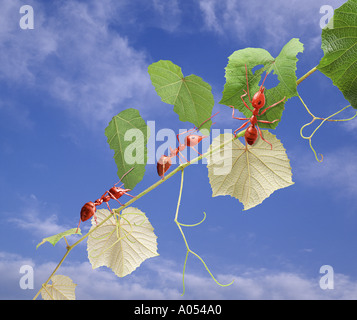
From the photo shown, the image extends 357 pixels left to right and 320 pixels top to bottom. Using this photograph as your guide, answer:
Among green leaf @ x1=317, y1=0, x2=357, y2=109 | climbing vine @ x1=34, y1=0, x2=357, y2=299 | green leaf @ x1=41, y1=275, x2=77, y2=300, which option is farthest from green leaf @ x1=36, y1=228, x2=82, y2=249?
green leaf @ x1=317, y1=0, x2=357, y2=109

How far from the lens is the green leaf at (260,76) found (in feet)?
2.90

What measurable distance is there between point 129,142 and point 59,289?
543 millimetres

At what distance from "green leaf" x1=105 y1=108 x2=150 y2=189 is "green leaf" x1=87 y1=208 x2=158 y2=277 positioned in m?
0.15

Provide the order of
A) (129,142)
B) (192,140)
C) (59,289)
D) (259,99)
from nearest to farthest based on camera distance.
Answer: (259,99), (192,140), (129,142), (59,289)

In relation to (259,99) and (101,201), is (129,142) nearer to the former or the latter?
(101,201)

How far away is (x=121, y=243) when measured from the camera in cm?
119

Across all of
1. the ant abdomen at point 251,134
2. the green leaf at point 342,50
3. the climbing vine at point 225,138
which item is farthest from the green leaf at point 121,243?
the green leaf at point 342,50

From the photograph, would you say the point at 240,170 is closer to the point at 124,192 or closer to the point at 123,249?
the point at 124,192

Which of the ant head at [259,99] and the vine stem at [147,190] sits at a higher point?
the ant head at [259,99]

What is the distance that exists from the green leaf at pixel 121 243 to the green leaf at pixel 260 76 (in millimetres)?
451

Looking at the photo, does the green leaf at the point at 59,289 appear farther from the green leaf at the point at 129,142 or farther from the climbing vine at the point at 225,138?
the green leaf at the point at 129,142

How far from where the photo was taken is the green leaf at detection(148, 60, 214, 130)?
995 millimetres

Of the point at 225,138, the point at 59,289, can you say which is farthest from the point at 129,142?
the point at 59,289

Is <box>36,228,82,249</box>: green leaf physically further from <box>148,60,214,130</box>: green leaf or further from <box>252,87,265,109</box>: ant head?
<box>252,87,265,109</box>: ant head
